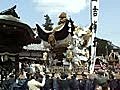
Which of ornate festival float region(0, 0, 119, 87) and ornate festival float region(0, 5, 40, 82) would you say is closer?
ornate festival float region(0, 5, 40, 82)

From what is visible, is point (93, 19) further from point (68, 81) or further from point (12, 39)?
point (12, 39)

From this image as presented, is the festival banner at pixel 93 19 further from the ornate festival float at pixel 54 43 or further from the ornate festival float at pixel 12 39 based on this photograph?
the ornate festival float at pixel 12 39

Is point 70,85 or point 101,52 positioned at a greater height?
point 101,52

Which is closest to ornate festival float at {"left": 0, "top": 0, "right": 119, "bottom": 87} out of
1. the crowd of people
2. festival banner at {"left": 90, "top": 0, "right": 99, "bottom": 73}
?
festival banner at {"left": 90, "top": 0, "right": 99, "bottom": 73}

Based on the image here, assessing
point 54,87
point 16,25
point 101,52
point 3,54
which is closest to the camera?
point 16,25

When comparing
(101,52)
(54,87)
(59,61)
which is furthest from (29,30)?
(101,52)

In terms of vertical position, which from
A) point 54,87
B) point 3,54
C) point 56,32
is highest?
point 56,32

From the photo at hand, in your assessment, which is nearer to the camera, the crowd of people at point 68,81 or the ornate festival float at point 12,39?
the ornate festival float at point 12,39

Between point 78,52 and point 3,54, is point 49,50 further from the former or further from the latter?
point 3,54

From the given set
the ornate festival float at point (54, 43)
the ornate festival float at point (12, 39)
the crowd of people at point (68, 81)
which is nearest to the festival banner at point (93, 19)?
the ornate festival float at point (54, 43)

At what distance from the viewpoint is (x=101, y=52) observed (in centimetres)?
5138

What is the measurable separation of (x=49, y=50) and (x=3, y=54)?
5.63m

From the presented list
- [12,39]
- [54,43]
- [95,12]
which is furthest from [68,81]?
[95,12]

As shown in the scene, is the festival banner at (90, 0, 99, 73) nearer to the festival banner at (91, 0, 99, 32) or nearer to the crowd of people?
the festival banner at (91, 0, 99, 32)
